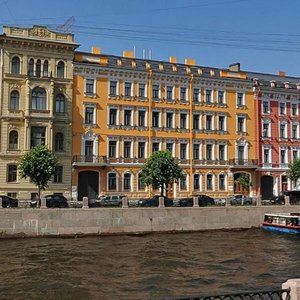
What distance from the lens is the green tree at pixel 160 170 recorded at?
37.2 metres

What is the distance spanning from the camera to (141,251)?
78.8ft

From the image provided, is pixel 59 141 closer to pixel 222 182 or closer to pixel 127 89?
pixel 127 89

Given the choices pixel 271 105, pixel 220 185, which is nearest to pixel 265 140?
pixel 271 105

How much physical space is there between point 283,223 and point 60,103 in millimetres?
20460

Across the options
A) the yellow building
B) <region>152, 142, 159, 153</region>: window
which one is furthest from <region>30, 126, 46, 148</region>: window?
<region>152, 142, 159, 153</region>: window

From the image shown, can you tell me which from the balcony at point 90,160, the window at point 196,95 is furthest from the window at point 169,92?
the balcony at point 90,160

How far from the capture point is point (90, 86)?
4194 cm

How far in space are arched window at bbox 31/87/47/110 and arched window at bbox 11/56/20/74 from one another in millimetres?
2120

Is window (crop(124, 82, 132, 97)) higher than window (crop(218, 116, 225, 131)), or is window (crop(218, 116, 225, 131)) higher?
window (crop(124, 82, 132, 97))

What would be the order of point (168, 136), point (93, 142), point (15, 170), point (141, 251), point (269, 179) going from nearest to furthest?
1. point (141, 251)
2. point (15, 170)
3. point (93, 142)
4. point (168, 136)
5. point (269, 179)

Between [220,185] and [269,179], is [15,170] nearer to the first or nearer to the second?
[220,185]

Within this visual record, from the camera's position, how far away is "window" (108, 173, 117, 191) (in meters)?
41.7

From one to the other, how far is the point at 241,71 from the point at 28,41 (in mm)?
21331

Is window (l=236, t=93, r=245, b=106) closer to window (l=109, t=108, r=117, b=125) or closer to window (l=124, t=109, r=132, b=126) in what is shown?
window (l=124, t=109, r=132, b=126)
